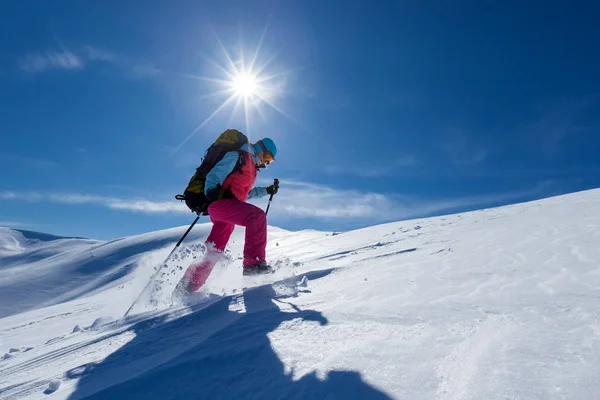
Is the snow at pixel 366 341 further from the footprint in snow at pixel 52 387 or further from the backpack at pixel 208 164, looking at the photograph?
the backpack at pixel 208 164

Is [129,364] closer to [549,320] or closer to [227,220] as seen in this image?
[549,320]

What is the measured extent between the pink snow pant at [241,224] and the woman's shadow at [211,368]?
183 centimetres

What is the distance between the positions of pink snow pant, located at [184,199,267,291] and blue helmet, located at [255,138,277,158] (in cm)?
102

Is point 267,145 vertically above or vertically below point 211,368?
above

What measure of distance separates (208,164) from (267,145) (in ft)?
3.23

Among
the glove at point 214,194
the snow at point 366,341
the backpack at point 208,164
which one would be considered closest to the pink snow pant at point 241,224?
the glove at point 214,194

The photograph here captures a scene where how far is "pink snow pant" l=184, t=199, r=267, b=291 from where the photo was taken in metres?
4.58

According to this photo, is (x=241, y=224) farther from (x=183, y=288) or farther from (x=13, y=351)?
(x=13, y=351)

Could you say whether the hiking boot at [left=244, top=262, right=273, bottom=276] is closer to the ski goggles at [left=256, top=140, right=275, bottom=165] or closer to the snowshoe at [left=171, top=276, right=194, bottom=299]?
the snowshoe at [left=171, top=276, right=194, bottom=299]

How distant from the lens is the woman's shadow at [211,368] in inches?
60.9

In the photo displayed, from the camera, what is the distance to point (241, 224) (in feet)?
15.8

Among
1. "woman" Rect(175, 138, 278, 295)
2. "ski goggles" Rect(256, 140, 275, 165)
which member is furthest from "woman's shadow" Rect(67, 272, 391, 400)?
"ski goggles" Rect(256, 140, 275, 165)

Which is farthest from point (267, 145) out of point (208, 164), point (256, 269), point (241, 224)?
point (256, 269)

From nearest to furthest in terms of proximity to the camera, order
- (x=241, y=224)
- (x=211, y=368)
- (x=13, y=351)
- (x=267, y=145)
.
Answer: (x=211, y=368) → (x=13, y=351) → (x=241, y=224) → (x=267, y=145)
